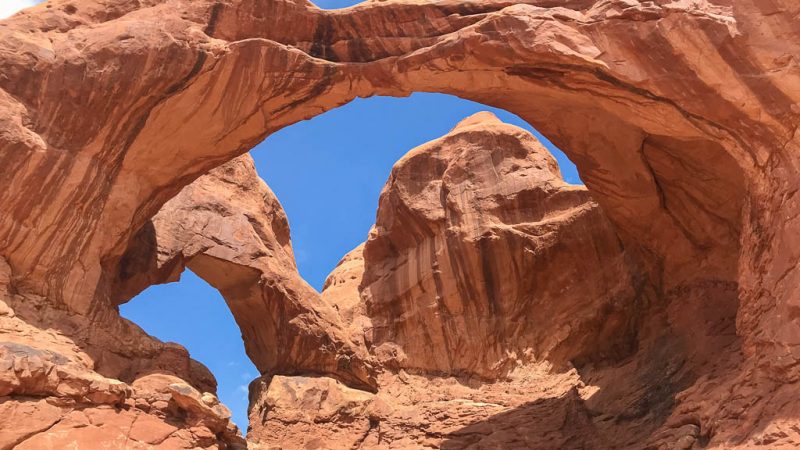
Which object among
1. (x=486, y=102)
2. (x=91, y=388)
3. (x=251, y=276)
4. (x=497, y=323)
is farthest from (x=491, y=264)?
(x=91, y=388)

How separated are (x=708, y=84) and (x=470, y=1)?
14.4 feet

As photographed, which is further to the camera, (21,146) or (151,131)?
(151,131)

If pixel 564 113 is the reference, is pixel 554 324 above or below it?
below

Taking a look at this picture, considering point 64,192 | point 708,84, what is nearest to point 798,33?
point 708,84

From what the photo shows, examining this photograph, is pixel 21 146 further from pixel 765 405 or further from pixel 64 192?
pixel 765 405

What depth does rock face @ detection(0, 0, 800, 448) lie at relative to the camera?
37.5 ft

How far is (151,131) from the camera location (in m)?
14.3

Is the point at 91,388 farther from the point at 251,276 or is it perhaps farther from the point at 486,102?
the point at 486,102

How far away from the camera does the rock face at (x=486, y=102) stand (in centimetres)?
1142

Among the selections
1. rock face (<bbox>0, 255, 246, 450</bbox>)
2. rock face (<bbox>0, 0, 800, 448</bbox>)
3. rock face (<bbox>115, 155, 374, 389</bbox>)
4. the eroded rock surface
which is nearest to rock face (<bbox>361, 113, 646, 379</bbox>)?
the eroded rock surface

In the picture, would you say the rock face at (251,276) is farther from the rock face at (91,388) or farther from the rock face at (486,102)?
the rock face at (91,388)

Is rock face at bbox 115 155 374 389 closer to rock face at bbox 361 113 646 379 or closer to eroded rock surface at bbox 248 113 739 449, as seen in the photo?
eroded rock surface at bbox 248 113 739 449

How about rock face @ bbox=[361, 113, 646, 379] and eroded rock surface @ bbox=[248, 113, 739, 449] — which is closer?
eroded rock surface @ bbox=[248, 113, 739, 449]

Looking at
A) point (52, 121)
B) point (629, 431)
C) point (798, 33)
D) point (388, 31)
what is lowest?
point (629, 431)
